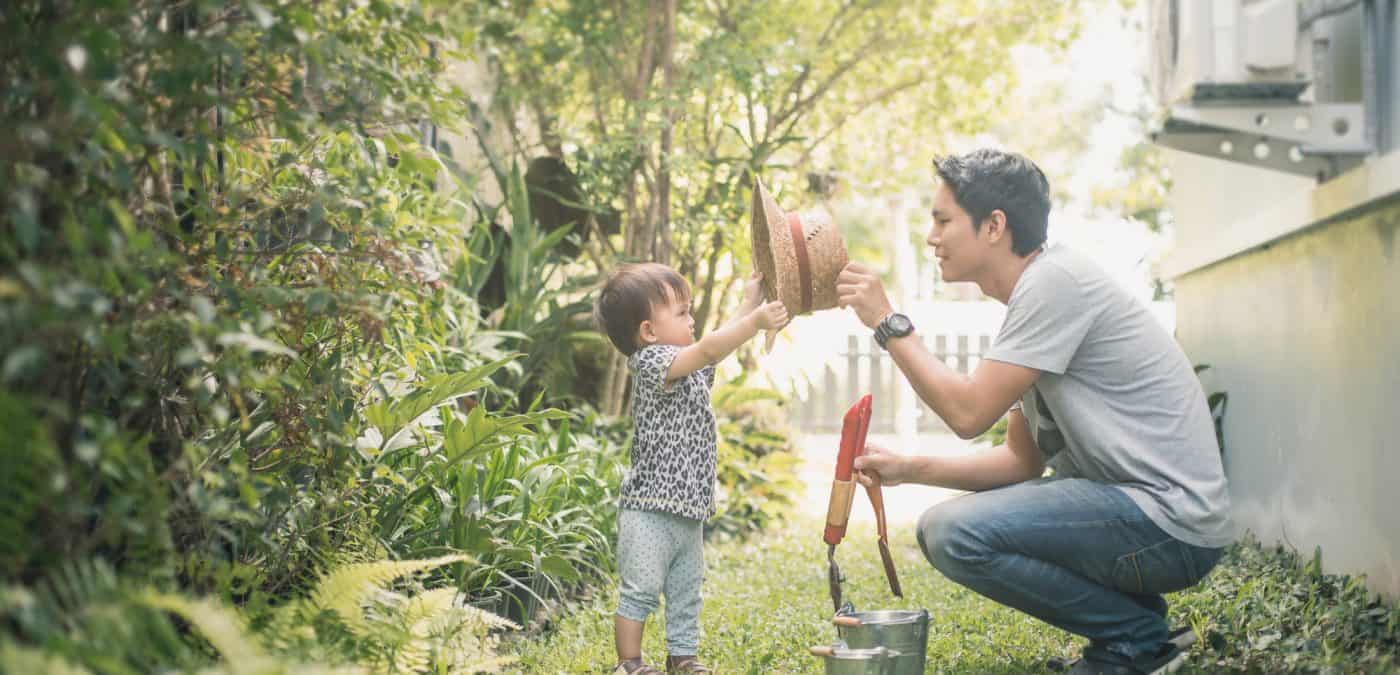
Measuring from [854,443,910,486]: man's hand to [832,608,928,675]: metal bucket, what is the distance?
373 millimetres

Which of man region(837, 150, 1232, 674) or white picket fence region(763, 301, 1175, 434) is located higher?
man region(837, 150, 1232, 674)

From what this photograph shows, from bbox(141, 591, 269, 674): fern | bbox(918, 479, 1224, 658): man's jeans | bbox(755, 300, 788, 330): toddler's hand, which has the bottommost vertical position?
bbox(918, 479, 1224, 658): man's jeans

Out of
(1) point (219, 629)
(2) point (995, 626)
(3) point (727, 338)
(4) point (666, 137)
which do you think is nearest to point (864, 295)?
(3) point (727, 338)

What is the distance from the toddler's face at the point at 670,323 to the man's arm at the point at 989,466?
672mm

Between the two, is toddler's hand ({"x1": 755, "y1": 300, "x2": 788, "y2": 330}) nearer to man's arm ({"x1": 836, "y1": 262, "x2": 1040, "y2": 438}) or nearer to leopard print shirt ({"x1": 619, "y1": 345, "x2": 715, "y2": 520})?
man's arm ({"x1": 836, "y1": 262, "x2": 1040, "y2": 438})

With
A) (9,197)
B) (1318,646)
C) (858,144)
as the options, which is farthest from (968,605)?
(858,144)

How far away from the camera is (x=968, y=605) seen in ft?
13.6

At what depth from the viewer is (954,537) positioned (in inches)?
117

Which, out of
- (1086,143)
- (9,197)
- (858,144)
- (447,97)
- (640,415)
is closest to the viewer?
(9,197)

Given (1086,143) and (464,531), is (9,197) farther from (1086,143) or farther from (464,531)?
(1086,143)

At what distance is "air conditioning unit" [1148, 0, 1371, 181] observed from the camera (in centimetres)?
301

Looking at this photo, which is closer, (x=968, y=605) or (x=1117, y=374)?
(x=1117, y=374)

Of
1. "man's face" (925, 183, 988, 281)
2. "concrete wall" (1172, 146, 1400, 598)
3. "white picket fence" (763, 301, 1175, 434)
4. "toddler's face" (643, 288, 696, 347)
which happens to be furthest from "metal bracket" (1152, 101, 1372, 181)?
"white picket fence" (763, 301, 1175, 434)

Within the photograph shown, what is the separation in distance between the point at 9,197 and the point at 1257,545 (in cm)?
→ 405
